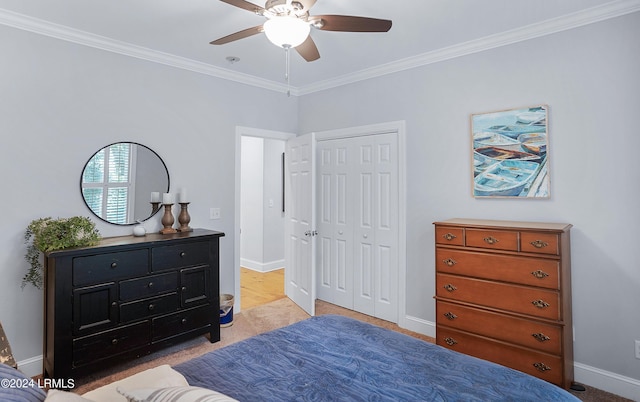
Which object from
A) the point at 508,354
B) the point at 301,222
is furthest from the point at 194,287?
the point at 508,354

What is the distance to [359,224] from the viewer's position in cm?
394

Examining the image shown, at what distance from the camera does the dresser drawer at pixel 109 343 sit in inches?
97.8

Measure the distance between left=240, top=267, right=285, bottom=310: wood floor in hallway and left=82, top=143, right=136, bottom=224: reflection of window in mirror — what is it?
1.80 meters

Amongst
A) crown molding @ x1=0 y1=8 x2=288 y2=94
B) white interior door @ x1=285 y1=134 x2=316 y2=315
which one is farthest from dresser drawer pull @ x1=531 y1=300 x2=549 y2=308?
crown molding @ x1=0 y1=8 x2=288 y2=94

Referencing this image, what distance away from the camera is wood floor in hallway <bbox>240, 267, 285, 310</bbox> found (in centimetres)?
443

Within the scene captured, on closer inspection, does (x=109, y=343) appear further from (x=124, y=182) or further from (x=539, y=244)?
(x=539, y=244)

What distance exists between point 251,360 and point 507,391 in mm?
1040

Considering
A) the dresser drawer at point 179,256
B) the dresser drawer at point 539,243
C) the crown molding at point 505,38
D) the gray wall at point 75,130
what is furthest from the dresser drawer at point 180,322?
the crown molding at point 505,38

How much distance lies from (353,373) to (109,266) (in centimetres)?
205

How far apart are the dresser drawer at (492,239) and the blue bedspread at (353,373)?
1107 millimetres

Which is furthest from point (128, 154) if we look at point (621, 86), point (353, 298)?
point (621, 86)

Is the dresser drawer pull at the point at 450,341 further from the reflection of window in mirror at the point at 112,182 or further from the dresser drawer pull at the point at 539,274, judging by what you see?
the reflection of window in mirror at the point at 112,182

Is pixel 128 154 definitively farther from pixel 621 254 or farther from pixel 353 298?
pixel 621 254

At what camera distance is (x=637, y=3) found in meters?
2.34
